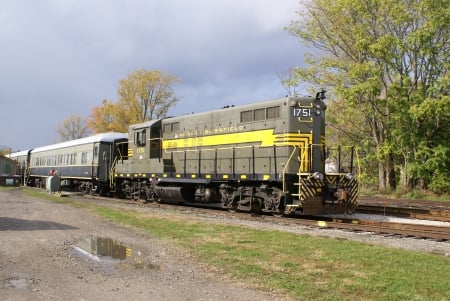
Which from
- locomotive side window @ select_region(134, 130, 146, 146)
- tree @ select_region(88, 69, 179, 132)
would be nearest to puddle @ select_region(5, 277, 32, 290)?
locomotive side window @ select_region(134, 130, 146, 146)

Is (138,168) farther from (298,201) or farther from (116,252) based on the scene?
(116,252)

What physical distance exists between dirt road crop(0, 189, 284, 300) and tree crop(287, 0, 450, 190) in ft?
61.8

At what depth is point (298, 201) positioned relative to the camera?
13844mm

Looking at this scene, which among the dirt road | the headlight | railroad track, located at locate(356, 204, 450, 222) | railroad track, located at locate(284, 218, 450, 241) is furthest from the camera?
railroad track, located at locate(356, 204, 450, 222)

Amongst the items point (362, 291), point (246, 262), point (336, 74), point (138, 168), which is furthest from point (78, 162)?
point (362, 291)

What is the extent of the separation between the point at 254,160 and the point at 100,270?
8996 millimetres

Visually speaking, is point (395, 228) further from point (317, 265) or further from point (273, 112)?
point (317, 265)

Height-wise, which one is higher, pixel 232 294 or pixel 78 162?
pixel 78 162

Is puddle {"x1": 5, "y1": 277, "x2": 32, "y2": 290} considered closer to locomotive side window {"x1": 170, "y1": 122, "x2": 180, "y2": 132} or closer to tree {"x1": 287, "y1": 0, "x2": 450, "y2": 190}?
locomotive side window {"x1": 170, "y1": 122, "x2": 180, "y2": 132}

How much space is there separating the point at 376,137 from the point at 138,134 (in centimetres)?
1542

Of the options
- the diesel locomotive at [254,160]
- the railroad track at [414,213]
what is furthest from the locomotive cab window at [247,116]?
the railroad track at [414,213]

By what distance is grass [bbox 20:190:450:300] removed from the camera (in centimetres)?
601

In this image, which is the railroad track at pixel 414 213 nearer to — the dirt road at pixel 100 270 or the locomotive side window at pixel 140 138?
the dirt road at pixel 100 270

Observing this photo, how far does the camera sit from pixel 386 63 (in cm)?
2600
